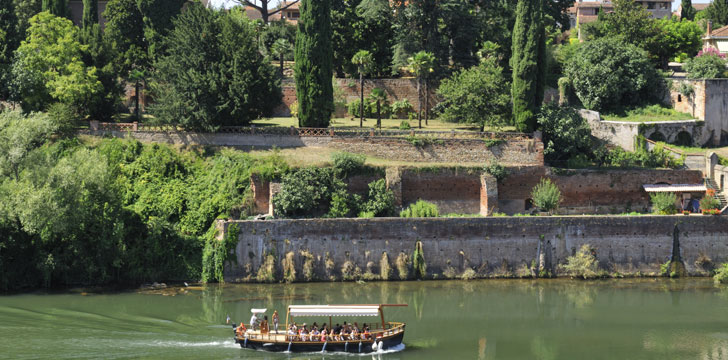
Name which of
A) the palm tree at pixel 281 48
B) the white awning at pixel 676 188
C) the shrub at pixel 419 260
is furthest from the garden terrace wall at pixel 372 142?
the palm tree at pixel 281 48

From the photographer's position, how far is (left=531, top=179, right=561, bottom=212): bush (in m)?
48.2

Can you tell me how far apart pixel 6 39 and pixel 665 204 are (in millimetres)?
36402

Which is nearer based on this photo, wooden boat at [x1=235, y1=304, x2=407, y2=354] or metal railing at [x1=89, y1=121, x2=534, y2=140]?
wooden boat at [x1=235, y1=304, x2=407, y2=354]

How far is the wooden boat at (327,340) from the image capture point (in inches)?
1391

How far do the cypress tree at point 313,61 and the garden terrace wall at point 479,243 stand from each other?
9.34 metres

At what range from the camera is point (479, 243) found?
147 ft

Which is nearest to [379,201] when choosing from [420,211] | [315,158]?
[420,211]

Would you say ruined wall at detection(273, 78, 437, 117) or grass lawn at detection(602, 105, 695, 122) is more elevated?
ruined wall at detection(273, 78, 437, 117)

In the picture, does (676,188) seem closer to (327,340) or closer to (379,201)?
(379,201)

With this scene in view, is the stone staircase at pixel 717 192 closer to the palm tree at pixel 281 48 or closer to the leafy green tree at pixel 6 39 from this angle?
the palm tree at pixel 281 48

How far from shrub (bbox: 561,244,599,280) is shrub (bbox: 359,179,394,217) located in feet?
28.7

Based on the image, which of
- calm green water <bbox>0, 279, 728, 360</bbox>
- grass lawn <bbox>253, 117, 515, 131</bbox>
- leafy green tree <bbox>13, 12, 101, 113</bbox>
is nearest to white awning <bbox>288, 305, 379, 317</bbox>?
calm green water <bbox>0, 279, 728, 360</bbox>

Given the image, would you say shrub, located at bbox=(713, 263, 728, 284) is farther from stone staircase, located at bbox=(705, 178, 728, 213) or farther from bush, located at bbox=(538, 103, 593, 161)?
bush, located at bbox=(538, 103, 593, 161)

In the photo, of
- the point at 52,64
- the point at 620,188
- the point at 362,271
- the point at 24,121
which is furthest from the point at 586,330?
the point at 52,64
